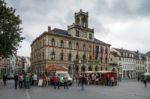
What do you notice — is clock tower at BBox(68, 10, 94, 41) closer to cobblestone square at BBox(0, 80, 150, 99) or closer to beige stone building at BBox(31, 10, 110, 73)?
beige stone building at BBox(31, 10, 110, 73)

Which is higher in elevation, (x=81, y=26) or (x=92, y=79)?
(x=81, y=26)

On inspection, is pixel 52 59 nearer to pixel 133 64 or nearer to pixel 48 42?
pixel 48 42

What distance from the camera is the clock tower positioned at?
72044 millimetres

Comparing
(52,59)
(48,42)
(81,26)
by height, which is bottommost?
(52,59)

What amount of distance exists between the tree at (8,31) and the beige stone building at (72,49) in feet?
81.0

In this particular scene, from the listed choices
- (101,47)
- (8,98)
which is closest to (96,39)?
(101,47)

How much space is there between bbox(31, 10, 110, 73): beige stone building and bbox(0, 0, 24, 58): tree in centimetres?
2470

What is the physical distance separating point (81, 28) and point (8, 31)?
37120mm

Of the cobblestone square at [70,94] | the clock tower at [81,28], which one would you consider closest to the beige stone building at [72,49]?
the clock tower at [81,28]

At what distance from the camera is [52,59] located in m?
66.1

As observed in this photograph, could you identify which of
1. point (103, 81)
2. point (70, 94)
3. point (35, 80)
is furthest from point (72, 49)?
point (70, 94)

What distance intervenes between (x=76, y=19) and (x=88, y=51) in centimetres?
986

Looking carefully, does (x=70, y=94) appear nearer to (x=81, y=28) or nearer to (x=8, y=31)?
(x=8, y=31)

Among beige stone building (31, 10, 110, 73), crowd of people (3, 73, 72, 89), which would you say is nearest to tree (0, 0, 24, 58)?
crowd of people (3, 73, 72, 89)
